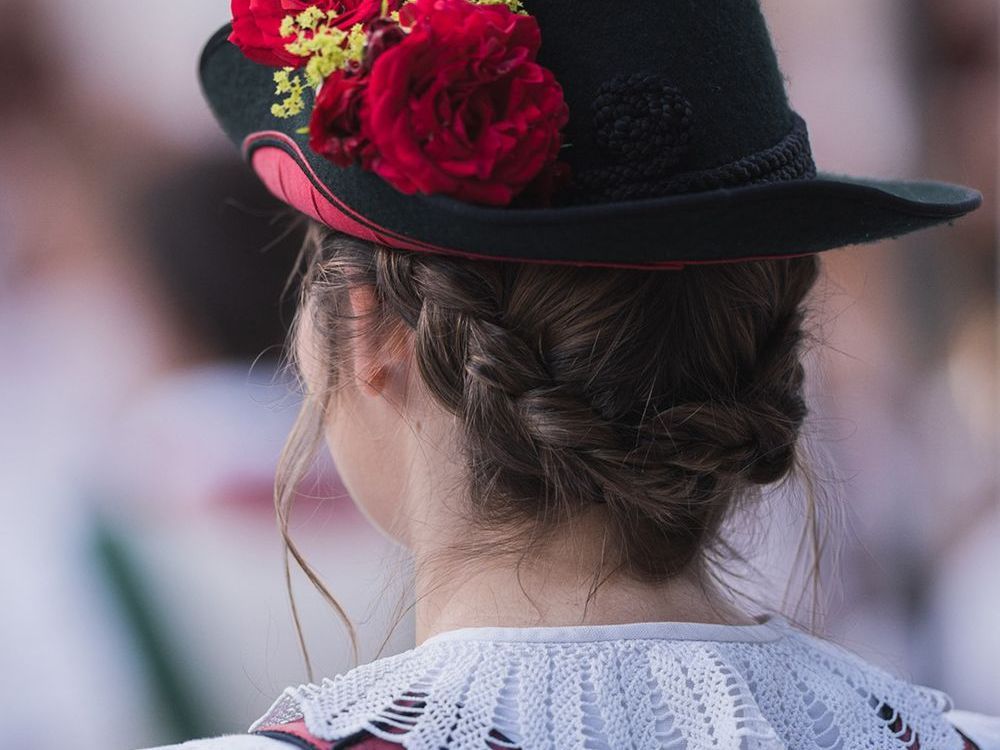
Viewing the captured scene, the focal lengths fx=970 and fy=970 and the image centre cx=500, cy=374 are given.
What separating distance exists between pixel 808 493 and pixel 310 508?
1377mm

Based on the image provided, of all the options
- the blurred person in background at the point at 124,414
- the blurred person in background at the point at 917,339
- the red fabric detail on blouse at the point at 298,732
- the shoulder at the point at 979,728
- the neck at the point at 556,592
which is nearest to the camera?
the red fabric detail on blouse at the point at 298,732

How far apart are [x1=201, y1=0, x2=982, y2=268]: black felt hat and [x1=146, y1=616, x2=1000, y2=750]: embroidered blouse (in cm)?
34

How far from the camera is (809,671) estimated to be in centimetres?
94

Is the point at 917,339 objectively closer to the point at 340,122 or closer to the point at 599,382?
the point at 599,382

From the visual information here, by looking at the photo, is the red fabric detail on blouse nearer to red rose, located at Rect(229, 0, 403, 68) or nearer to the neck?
the neck

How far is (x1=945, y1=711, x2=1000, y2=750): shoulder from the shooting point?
106 cm

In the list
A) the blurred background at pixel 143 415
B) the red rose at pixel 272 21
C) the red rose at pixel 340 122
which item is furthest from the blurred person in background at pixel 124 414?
the red rose at pixel 340 122

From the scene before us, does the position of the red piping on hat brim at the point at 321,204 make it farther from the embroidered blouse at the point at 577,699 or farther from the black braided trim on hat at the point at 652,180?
the embroidered blouse at the point at 577,699

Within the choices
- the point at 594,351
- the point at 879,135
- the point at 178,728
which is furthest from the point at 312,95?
the point at 879,135

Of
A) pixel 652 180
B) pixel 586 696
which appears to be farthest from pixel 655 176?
pixel 586 696

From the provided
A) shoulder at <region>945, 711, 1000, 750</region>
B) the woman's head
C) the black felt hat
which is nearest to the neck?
the woman's head

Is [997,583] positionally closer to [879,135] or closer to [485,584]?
[879,135]

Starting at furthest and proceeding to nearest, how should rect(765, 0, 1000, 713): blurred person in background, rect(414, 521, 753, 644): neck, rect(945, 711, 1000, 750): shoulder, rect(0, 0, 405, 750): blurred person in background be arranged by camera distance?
rect(765, 0, 1000, 713): blurred person in background < rect(0, 0, 405, 750): blurred person in background < rect(945, 711, 1000, 750): shoulder < rect(414, 521, 753, 644): neck

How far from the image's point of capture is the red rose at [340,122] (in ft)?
2.61
